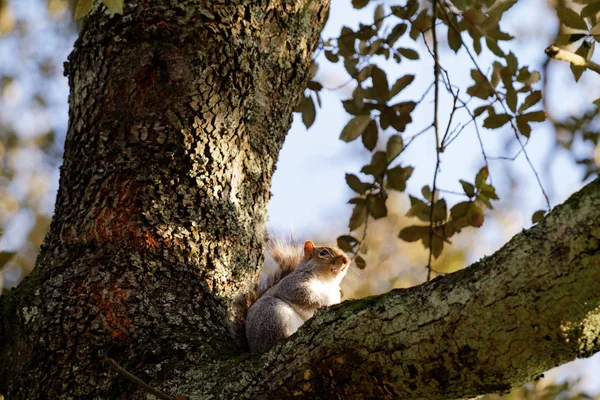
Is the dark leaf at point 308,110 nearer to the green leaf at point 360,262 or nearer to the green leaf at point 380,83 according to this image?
the green leaf at point 380,83

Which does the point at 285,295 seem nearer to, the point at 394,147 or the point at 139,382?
the point at 394,147

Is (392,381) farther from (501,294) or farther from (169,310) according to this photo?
(169,310)

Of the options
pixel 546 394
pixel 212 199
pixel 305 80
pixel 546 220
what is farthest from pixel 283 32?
pixel 546 394

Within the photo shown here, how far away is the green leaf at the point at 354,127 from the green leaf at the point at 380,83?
102mm

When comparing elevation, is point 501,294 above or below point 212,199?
below

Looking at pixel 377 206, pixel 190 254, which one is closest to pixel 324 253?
pixel 377 206

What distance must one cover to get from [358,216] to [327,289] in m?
0.35

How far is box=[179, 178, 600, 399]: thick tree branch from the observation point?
1.17 meters

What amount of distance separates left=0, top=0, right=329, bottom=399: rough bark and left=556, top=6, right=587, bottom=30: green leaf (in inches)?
31.5

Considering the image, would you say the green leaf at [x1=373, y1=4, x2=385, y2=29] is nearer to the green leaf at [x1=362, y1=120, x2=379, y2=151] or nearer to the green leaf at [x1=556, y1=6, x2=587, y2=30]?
the green leaf at [x1=362, y1=120, x2=379, y2=151]

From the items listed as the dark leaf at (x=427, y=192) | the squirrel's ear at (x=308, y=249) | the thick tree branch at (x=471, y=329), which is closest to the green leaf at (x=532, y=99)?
the dark leaf at (x=427, y=192)

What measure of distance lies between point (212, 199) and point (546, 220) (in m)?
1.02

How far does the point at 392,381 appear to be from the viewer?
135 centimetres

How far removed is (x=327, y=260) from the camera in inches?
117
